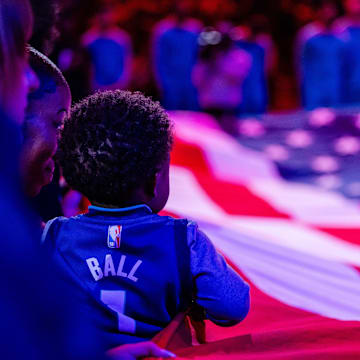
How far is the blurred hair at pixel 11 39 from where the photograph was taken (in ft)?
1.46

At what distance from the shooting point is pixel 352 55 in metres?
4.94

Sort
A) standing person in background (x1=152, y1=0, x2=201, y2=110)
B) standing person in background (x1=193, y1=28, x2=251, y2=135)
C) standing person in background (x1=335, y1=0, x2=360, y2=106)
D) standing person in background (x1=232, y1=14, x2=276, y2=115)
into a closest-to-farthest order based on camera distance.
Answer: standing person in background (x1=193, y1=28, x2=251, y2=135), standing person in background (x1=335, y1=0, x2=360, y2=106), standing person in background (x1=232, y1=14, x2=276, y2=115), standing person in background (x1=152, y1=0, x2=201, y2=110)

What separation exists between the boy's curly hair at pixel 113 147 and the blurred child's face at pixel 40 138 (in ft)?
0.27

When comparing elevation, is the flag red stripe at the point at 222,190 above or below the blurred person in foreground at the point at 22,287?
below

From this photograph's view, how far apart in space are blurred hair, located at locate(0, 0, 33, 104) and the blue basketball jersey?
1.57 ft

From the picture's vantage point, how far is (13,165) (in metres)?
0.41

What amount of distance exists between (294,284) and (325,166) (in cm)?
177

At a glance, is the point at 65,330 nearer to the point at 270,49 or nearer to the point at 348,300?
the point at 348,300

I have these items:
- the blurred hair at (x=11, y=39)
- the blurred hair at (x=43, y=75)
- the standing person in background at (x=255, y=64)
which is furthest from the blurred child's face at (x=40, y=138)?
the standing person in background at (x=255, y=64)

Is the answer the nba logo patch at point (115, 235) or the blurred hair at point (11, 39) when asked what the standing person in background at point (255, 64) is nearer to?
the nba logo patch at point (115, 235)

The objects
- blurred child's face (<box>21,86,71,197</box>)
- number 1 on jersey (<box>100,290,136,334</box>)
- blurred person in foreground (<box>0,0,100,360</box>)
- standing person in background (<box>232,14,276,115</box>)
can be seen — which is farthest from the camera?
standing person in background (<box>232,14,276,115</box>)

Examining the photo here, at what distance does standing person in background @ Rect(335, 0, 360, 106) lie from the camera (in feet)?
16.0

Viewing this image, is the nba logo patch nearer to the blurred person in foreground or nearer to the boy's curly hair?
the boy's curly hair

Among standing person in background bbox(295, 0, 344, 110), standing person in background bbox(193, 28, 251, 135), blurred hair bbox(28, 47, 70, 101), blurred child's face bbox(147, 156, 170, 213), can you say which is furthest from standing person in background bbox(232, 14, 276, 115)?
blurred child's face bbox(147, 156, 170, 213)
